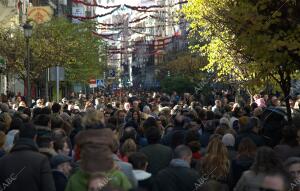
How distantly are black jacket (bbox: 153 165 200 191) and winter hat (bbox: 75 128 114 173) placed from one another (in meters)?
2.00

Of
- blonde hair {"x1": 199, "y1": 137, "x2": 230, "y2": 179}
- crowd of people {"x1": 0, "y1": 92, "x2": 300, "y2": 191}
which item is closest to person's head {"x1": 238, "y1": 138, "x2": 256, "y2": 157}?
crowd of people {"x1": 0, "y1": 92, "x2": 300, "y2": 191}

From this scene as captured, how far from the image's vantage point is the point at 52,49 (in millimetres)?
42531

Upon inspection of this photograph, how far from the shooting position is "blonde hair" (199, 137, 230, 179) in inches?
381

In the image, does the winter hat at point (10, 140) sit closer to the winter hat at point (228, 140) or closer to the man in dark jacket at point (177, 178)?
the winter hat at point (228, 140)

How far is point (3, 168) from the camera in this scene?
8789 mm

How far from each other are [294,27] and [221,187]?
10.1 m

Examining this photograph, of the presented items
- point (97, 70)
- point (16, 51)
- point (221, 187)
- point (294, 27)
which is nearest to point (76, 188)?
point (221, 187)

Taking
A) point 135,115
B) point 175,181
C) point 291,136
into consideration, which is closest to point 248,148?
point 291,136

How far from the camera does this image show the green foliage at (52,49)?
41750 millimetres

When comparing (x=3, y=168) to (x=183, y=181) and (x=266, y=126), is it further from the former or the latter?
(x=266, y=126)

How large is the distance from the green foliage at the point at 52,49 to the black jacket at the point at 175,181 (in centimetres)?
3291

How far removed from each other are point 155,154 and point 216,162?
1.20 meters

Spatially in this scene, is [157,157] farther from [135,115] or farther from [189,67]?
[189,67]

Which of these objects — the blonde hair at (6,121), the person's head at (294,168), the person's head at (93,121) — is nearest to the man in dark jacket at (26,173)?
the person's head at (93,121)
